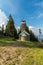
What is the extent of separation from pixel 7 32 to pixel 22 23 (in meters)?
12.0

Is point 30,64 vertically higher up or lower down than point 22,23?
lower down

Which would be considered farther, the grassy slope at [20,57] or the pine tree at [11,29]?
the pine tree at [11,29]

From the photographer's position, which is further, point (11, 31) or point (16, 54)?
point (11, 31)

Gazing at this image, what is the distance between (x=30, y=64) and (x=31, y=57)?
1458 millimetres

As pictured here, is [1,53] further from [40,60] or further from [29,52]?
[40,60]

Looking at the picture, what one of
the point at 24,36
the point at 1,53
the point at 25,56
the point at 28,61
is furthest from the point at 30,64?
the point at 24,36

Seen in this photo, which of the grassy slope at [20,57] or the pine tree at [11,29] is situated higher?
the pine tree at [11,29]

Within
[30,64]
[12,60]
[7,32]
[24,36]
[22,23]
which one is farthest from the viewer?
[22,23]

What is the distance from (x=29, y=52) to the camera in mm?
17438

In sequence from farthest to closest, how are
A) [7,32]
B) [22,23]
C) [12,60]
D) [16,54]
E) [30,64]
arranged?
[22,23]
[7,32]
[16,54]
[12,60]
[30,64]

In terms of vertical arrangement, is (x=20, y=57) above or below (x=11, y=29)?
below

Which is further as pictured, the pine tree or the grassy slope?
the pine tree

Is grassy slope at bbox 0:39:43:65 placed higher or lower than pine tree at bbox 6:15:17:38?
lower

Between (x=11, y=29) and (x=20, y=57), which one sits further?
(x=11, y=29)
